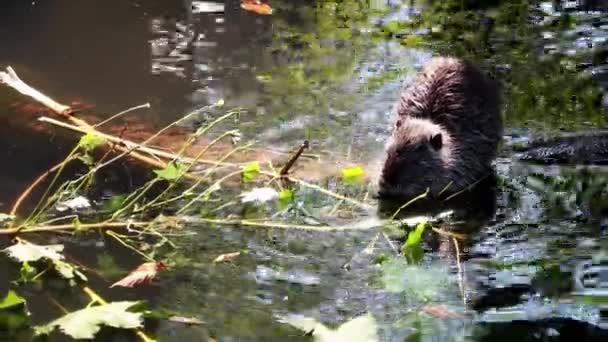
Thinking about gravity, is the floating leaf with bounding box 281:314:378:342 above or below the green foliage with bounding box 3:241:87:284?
above

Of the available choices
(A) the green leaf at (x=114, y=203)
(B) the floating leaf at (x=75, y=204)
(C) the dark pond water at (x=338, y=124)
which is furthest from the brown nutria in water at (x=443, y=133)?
(B) the floating leaf at (x=75, y=204)

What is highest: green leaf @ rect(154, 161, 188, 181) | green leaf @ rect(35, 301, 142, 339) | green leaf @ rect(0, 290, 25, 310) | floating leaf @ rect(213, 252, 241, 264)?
green leaf @ rect(154, 161, 188, 181)

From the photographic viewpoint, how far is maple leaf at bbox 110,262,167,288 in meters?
3.56

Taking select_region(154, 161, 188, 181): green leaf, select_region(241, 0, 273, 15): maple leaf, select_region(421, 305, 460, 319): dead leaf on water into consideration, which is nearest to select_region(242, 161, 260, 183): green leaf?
select_region(154, 161, 188, 181): green leaf

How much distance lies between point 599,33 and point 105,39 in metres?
3.00

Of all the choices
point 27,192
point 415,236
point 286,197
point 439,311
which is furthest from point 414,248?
point 27,192

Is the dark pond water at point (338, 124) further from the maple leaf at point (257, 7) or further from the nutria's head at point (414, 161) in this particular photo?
the nutria's head at point (414, 161)

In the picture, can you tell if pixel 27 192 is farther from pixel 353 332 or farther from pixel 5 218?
pixel 353 332

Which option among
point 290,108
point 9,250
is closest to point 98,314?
point 9,250

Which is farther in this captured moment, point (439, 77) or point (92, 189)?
point (439, 77)

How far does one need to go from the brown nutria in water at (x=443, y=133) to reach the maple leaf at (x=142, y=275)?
123 centimetres

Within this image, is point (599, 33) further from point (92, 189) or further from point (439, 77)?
point (92, 189)

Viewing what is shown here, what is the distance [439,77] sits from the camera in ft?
16.5

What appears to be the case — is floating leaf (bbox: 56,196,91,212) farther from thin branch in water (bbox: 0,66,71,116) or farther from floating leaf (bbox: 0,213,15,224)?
thin branch in water (bbox: 0,66,71,116)
